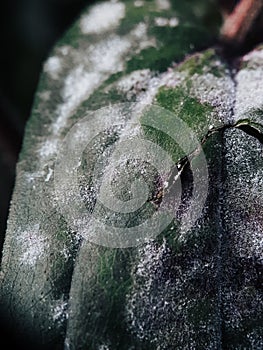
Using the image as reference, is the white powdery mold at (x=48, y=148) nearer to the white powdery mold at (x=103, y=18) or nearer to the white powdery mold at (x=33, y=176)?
the white powdery mold at (x=33, y=176)

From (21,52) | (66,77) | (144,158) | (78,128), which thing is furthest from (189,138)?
(21,52)

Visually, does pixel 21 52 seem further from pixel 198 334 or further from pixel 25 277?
pixel 198 334

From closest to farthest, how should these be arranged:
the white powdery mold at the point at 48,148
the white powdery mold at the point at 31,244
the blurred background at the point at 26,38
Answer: the white powdery mold at the point at 31,244 < the white powdery mold at the point at 48,148 < the blurred background at the point at 26,38

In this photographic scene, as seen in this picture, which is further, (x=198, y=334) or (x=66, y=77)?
(x=66, y=77)

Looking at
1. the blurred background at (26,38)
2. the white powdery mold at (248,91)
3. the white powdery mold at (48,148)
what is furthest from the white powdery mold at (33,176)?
the blurred background at (26,38)

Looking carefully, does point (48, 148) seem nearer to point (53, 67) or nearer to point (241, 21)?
point (53, 67)

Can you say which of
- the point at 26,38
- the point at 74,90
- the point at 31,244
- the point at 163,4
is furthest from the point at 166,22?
the point at 26,38

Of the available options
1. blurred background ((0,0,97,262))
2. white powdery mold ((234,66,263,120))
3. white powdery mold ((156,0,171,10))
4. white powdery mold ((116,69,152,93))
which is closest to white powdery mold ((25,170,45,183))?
white powdery mold ((116,69,152,93))
